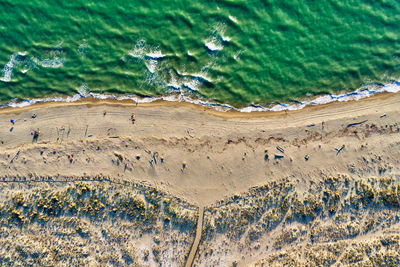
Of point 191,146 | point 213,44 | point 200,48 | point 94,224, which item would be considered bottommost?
point 94,224

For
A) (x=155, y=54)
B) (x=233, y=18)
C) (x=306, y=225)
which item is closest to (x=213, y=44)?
(x=233, y=18)

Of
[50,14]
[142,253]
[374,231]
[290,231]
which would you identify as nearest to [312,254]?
[290,231]

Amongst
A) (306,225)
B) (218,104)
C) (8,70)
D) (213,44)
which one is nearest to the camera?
(306,225)

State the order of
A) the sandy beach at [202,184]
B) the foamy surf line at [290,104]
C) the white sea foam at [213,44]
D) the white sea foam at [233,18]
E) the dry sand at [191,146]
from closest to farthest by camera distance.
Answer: the sandy beach at [202,184]
the dry sand at [191,146]
the white sea foam at [233,18]
the white sea foam at [213,44]
the foamy surf line at [290,104]

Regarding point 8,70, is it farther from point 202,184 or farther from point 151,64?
point 202,184

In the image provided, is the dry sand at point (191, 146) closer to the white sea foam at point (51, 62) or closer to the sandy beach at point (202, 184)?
the sandy beach at point (202, 184)

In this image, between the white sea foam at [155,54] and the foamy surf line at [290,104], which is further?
the foamy surf line at [290,104]

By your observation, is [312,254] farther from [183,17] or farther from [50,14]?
[50,14]

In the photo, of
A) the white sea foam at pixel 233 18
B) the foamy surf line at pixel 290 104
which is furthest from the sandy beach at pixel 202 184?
the white sea foam at pixel 233 18
